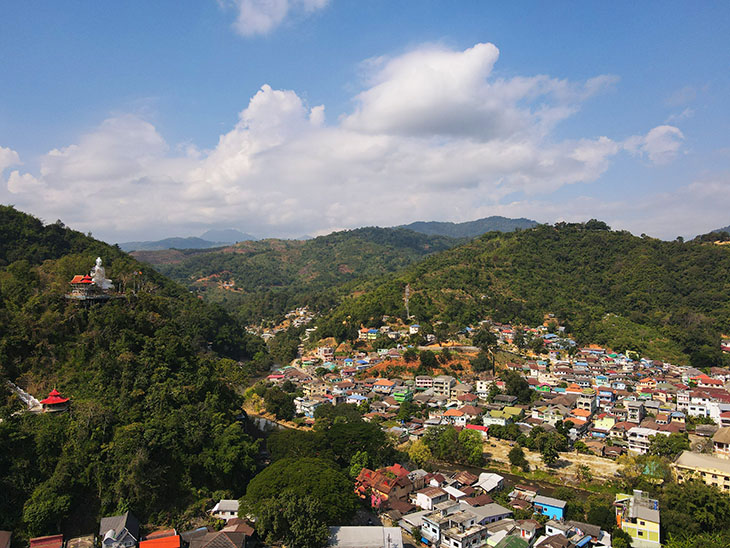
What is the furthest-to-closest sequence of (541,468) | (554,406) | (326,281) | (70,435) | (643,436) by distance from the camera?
1. (326,281)
2. (554,406)
3. (643,436)
4. (541,468)
5. (70,435)

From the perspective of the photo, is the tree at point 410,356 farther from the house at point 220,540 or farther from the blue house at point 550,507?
the house at point 220,540

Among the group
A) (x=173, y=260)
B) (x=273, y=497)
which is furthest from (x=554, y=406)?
(x=173, y=260)

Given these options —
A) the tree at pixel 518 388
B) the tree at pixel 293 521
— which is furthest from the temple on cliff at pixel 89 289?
the tree at pixel 518 388

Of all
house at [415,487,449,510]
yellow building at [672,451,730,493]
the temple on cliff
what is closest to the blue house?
house at [415,487,449,510]

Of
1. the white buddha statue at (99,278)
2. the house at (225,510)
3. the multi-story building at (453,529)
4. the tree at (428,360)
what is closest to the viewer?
the multi-story building at (453,529)

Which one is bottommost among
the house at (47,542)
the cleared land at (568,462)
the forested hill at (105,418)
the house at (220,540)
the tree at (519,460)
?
the cleared land at (568,462)

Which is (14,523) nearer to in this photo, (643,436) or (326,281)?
(643,436)

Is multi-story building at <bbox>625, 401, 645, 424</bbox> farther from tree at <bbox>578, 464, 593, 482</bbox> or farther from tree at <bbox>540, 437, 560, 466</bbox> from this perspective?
tree at <bbox>540, 437, 560, 466</bbox>
